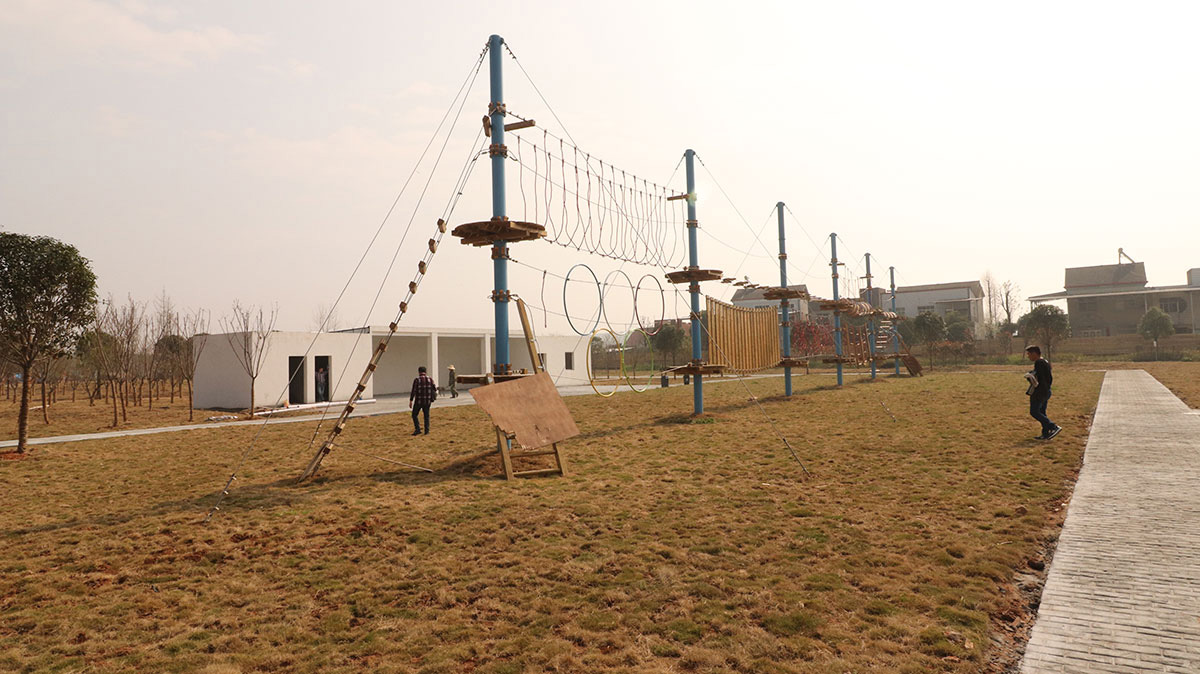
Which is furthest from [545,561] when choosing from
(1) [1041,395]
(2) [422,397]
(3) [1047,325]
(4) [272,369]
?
(3) [1047,325]

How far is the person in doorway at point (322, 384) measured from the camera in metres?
29.2

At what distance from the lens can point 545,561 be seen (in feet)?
19.4

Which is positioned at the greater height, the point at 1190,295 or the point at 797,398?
the point at 1190,295

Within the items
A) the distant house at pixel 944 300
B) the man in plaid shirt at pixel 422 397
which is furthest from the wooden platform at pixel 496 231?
the distant house at pixel 944 300

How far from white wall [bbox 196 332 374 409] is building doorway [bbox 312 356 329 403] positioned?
142 millimetres

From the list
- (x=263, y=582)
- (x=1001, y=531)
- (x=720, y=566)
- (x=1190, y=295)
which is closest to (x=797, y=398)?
(x=1001, y=531)

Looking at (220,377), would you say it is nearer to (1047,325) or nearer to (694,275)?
(694,275)

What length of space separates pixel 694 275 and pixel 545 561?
39.7 feet

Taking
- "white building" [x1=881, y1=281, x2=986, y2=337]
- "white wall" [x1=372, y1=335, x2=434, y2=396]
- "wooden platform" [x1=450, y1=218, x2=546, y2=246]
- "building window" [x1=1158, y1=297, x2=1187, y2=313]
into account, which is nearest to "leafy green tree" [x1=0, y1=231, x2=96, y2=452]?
"wooden platform" [x1=450, y1=218, x2=546, y2=246]

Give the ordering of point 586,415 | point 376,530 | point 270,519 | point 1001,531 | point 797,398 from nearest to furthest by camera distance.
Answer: point 1001,531 → point 376,530 → point 270,519 → point 586,415 → point 797,398

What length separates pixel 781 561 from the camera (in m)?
5.66

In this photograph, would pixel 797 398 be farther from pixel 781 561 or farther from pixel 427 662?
pixel 427 662

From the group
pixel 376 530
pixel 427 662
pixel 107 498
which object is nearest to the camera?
pixel 427 662

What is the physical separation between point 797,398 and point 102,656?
21759 millimetres
